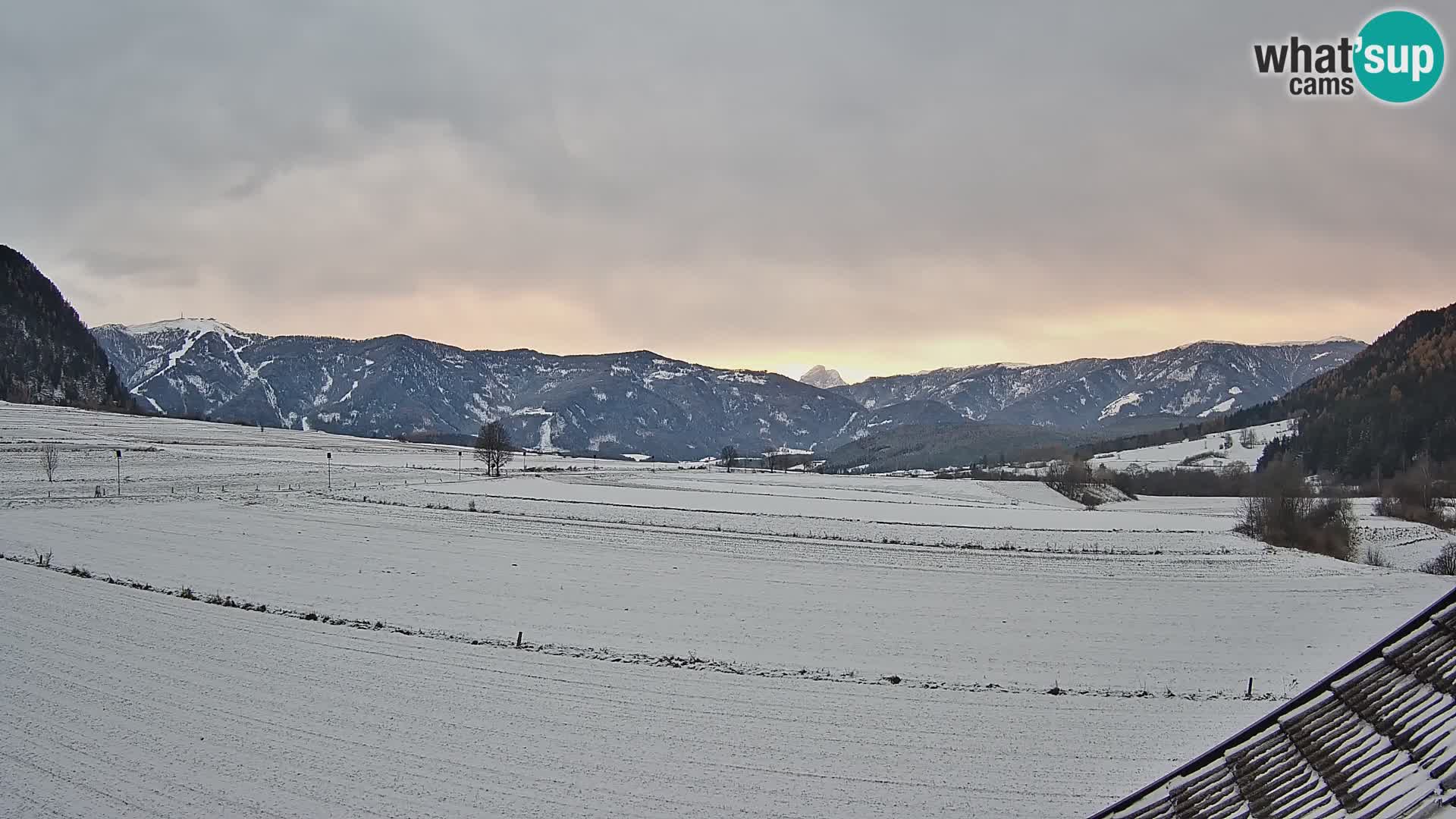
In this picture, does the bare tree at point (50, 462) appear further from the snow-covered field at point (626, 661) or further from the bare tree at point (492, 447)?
the bare tree at point (492, 447)

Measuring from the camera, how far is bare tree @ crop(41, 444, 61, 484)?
75100 millimetres

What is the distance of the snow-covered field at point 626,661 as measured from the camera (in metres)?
15.0

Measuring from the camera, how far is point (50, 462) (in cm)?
7762

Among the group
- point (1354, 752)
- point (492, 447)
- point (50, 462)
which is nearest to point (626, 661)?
point (1354, 752)

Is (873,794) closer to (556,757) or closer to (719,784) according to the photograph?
(719,784)

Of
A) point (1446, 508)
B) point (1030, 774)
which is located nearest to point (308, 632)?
Answer: point (1030, 774)

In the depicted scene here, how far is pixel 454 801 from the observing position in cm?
1408

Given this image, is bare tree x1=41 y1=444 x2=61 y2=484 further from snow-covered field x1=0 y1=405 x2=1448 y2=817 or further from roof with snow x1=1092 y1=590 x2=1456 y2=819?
roof with snow x1=1092 y1=590 x2=1456 y2=819

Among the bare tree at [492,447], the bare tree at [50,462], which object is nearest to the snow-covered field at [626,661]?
the bare tree at [50,462]

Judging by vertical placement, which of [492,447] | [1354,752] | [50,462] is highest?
[492,447]

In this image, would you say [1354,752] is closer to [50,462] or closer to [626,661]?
[626,661]

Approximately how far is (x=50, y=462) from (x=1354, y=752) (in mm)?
98758

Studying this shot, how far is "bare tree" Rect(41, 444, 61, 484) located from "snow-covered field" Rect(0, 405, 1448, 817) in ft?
67.5

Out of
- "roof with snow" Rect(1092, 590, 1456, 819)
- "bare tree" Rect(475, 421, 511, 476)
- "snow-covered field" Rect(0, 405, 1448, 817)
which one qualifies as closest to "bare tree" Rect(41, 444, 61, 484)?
"snow-covered field" Rect(0, 405, 1448, 817)
